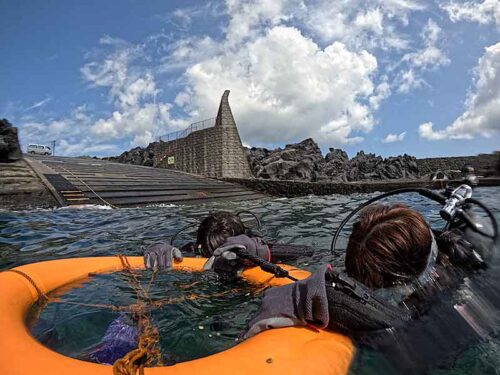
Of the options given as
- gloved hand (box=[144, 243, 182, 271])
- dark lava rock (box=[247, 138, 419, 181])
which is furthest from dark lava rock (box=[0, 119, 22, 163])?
dark lava rock (box=[247, 138, 419, 181])

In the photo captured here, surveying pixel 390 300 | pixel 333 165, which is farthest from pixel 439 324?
pixel 333 165

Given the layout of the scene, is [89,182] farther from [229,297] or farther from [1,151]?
[229,297]

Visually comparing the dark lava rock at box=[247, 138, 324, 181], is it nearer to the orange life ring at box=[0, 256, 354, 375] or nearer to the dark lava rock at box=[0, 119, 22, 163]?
the dark lava rock at box=[0, 119, 22, 163]

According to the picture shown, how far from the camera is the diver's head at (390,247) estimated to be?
161cm

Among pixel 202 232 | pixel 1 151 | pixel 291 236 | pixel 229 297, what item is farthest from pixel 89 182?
pixel 229 297

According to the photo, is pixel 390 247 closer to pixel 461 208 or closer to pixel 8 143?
pixel 461 208

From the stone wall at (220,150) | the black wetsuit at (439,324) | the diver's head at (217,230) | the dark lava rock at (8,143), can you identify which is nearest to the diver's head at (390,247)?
the black wetsuit at (439,324)

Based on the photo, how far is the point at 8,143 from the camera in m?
12.0

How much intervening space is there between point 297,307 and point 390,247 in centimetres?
53

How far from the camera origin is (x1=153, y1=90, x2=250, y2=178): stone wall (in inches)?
896

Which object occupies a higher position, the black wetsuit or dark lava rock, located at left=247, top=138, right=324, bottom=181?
dark lava rock, located at left=247, top=138, right=324, bottom=181

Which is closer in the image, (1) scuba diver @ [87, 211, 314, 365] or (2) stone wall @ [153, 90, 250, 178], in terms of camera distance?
(1) scuba diver @ [87, 211, 314, 365]

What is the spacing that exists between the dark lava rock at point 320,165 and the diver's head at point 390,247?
22.7 m

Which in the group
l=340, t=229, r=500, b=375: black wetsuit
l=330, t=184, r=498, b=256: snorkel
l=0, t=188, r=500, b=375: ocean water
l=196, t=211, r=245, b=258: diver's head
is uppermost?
l=330, t=184, r=498, b=256: snorkel
